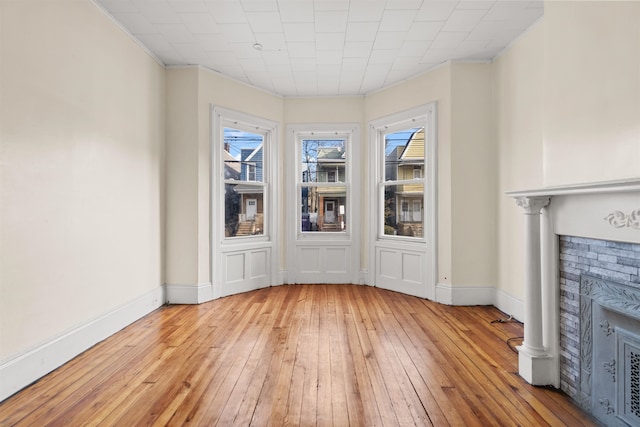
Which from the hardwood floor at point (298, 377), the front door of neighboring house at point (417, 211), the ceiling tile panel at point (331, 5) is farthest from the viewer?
the front door of neighboring house at point (417, 211)

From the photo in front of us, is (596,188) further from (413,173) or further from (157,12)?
(157,12)

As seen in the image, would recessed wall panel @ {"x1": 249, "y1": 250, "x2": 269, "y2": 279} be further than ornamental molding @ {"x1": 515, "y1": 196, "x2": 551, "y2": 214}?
Yes

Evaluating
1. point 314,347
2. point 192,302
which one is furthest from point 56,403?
point 192,302

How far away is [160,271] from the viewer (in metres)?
3.99

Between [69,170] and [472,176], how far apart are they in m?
3.97

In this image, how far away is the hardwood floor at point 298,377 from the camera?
1.87 m

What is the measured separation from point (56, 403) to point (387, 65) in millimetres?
4284

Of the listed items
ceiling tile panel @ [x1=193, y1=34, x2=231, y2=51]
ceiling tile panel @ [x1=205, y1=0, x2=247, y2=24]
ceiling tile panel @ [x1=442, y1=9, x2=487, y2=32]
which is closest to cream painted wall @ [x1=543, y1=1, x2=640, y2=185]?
ceiling tile panel @ [x1=442, y1=9, x2=487, y2=32]

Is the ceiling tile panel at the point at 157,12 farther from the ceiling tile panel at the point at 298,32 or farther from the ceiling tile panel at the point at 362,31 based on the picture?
the ceiling tile panel at the point at 362,31

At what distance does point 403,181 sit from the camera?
182 inches

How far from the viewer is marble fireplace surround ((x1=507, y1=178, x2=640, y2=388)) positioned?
1.91 metres

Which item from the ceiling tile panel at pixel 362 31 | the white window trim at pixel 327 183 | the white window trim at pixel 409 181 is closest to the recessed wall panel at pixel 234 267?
the white window trim at pixel 327 183

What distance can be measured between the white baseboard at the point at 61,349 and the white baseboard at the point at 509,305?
390 centimetres

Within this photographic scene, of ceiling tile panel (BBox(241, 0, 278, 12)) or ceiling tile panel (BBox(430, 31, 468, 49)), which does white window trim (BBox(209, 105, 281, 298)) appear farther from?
ceiling tile panel (BBox(430, 31, 468, 49))
